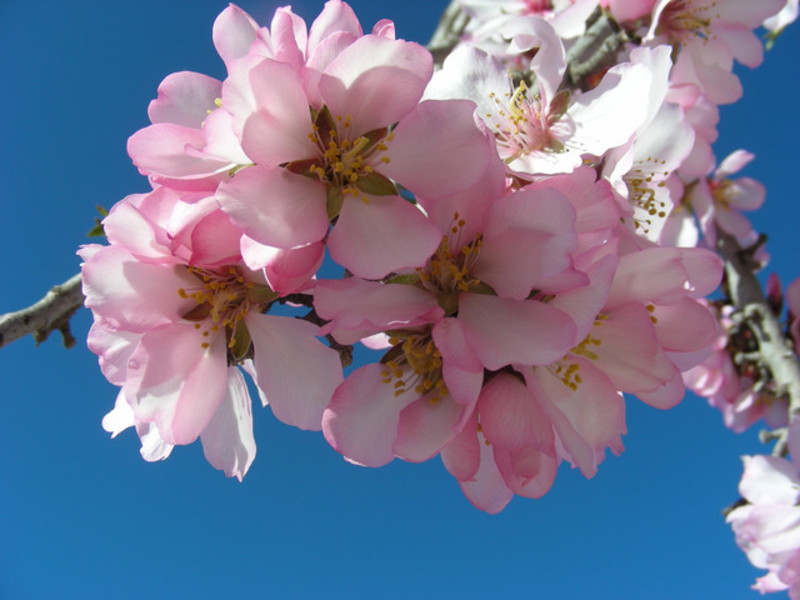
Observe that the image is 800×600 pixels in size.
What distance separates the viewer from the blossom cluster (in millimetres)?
814

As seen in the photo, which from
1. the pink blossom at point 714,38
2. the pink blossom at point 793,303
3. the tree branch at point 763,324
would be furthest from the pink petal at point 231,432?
the pink blossom at point 793,303

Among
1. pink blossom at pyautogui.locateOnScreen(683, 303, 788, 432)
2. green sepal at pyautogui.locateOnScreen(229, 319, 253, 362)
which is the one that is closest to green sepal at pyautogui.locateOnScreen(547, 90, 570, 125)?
green sepal at pyautogui.locateOnScreen(229, 319, 253, 362)

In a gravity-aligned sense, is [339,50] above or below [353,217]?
above

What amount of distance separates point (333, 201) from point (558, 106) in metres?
0.65

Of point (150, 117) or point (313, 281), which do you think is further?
point (150, 117)

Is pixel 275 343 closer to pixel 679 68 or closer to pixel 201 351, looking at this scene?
pixel 201 351

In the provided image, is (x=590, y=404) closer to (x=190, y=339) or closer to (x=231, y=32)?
(x=190, y=339)

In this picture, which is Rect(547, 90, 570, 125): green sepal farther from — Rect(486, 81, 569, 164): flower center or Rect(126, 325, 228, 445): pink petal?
Rect(126, 325, 228, 445): pink petal

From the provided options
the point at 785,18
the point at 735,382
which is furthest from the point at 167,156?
the point at 735,382

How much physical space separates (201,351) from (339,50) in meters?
0.55

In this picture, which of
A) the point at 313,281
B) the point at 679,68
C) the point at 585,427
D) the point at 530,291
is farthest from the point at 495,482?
the point at 679,68

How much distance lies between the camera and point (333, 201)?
0.89m

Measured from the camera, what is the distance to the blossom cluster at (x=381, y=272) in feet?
2.67

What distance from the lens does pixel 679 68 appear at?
71.1 inches
